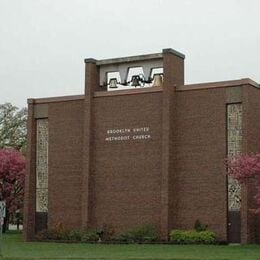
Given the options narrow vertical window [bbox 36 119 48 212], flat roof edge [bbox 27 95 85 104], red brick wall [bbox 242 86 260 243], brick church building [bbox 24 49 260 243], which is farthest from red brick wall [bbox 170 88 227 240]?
narrow vertical window [bbox 36 119 48 212]

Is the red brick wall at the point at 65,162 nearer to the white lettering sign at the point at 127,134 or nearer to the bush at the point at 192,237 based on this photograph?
the white lettering sign at the point at 127,134

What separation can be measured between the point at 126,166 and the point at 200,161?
5.23 m

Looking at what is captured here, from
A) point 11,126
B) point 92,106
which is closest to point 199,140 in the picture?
point 92,106

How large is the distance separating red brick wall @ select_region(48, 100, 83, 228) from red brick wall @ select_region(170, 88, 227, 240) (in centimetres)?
742

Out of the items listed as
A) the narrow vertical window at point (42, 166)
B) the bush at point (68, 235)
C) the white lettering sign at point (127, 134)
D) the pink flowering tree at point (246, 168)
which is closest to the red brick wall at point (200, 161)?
the white lettering sign at point (127, 134)

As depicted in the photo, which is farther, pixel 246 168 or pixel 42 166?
pixel 42 166

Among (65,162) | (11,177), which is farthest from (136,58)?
(11,177)

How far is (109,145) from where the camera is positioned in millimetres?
46281

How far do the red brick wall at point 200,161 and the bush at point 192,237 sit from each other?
0.95 m

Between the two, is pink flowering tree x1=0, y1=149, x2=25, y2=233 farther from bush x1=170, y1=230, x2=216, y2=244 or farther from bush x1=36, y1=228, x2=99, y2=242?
bush x1=170, y1=230, x2=216, y2=244

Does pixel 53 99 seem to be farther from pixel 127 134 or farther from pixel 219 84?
pixel 219 84

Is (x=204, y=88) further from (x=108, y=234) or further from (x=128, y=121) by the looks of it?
(x=108, y=234)

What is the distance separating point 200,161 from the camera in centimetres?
4291

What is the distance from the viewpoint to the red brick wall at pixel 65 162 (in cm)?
4738
